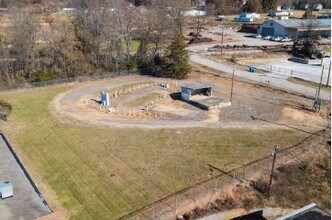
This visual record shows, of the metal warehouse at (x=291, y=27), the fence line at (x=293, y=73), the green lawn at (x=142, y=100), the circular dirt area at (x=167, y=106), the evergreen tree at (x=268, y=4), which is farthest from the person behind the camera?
the evergreen tree at (x=268, y=4)

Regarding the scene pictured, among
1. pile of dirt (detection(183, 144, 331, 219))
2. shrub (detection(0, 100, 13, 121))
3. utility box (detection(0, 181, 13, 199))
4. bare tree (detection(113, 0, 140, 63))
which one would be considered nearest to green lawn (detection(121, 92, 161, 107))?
shrub (detection(0, 100, 13, 121))

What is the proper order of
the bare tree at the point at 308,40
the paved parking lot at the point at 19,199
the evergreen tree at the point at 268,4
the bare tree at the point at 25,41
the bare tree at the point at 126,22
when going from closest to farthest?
the paved parking lot at the point at 19,199 < the bare tree at the point at 25,41 < the bare tree at the point at 126,22 < the bare tree at the point at 308,40 < the evergreen tree at the point at 268,4

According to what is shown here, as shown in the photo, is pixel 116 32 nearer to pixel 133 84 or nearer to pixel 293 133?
pixel 133 84

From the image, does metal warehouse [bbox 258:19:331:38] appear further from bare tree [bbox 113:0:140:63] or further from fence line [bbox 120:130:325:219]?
fence line [bbox 120:130:325:219]

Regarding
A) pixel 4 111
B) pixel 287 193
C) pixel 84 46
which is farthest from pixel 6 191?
pixel 84 46

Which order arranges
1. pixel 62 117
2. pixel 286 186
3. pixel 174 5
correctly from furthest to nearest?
pixel 174 5 → pixel 62 117 → pixel 286 186

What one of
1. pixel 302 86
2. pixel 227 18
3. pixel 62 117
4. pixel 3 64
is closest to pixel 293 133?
pixel 302 86

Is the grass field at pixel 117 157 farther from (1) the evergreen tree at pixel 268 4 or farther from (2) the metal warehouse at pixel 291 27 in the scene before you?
(1) the evergreen tree at pixel 268 4

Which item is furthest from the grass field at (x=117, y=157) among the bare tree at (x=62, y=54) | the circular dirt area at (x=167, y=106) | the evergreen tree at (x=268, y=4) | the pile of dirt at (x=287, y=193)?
the evergreen tree at (x=268, y=4)
